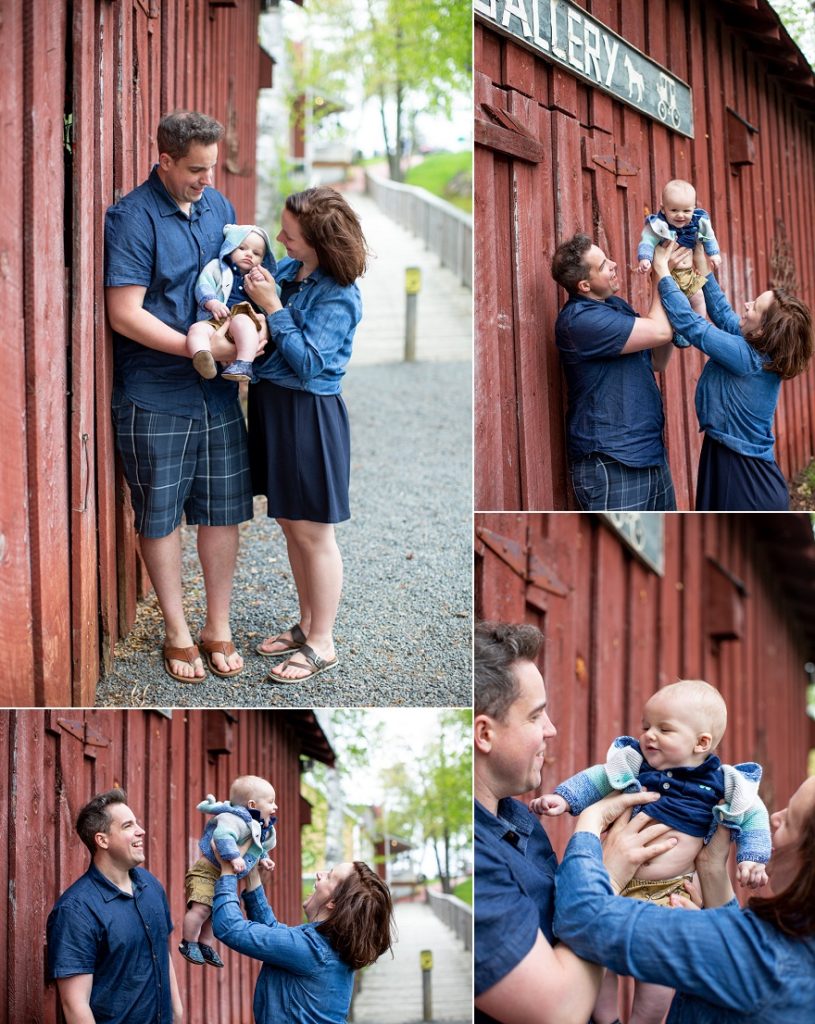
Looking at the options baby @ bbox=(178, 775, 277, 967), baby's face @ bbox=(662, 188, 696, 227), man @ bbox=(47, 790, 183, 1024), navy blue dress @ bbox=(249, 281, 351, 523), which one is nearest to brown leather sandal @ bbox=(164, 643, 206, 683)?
navy blue dress @ bbox=(249, 281, 351, 523)

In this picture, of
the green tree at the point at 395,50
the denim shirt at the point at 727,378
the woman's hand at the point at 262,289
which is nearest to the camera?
the woman's hand at the point at 262,289

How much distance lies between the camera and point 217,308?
12.0ft

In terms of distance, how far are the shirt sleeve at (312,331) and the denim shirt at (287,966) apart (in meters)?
1.69

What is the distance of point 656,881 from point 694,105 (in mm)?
3882

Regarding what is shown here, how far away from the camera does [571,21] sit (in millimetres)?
3904

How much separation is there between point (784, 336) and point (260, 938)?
264 cm

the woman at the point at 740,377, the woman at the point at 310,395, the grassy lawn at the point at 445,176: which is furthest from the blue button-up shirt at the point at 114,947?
the grassy lawn at the point at 445,176

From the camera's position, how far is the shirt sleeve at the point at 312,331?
3.72 metres

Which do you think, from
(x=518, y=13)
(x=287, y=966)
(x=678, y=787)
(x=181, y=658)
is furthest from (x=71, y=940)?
(x=518, y=13)

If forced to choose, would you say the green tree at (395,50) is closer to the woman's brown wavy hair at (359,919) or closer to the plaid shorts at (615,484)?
the plaid shorts at (615,484)

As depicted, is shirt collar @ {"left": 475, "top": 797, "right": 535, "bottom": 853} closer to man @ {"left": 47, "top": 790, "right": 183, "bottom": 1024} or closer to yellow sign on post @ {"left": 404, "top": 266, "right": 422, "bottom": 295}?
man @ {"left": 47, "top": 790, "right": 183, "bottom": 1024}

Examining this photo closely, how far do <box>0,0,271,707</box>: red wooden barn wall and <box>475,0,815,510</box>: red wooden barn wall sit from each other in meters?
1.26

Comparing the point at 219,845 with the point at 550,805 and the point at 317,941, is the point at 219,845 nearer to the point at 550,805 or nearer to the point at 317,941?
the point at 317,941

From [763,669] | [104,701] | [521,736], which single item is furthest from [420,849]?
[521,736]
